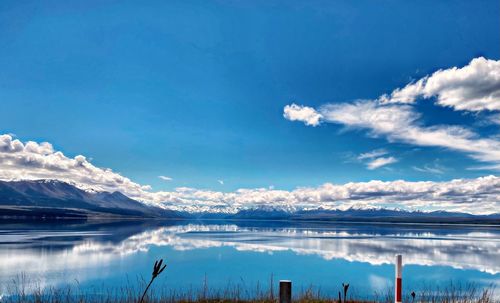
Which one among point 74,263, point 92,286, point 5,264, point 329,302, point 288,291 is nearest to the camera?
point 288,291

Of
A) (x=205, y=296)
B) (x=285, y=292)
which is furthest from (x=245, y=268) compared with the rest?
(x=285, y=292)

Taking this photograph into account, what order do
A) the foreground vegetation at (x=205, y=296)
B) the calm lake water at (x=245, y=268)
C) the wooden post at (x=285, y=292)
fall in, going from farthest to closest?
the calm lake water at (x=245, y=268) → the foreground vegetation at (x=205, y=296) → the wooden post at (x=285, y=292)

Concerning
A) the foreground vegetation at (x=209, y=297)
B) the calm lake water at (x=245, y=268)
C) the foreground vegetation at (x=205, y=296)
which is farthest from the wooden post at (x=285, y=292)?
the calm lake water at (x=245, y=268)

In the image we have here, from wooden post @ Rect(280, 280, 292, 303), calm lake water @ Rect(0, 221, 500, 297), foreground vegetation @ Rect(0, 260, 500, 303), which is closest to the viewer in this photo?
wooden post @ Rect(280, 280, 292, 303)

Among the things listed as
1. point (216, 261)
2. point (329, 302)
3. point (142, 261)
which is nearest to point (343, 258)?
point (216, 261)

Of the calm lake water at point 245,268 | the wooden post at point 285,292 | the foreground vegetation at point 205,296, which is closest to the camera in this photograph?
the wooden post at point 285,292

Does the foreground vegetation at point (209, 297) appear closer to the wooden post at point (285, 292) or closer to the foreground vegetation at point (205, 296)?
the foreground vegetation at point (205, 296)

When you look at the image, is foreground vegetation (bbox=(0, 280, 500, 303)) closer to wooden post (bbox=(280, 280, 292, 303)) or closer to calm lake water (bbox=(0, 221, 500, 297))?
calm lake water (bbox=(0, 221, 500, 297))

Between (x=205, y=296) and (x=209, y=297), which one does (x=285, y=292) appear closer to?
(x=209, y=297)

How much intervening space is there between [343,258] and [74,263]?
25.2m

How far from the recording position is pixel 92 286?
25.0 metres

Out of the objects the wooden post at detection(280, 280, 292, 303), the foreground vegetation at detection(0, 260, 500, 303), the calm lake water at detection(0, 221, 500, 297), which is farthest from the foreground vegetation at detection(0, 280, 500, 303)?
the wooden post at detection(280, 280, 292, 303)

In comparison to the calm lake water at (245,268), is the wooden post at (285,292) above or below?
above

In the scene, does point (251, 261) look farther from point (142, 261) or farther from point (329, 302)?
point (329, 302)
